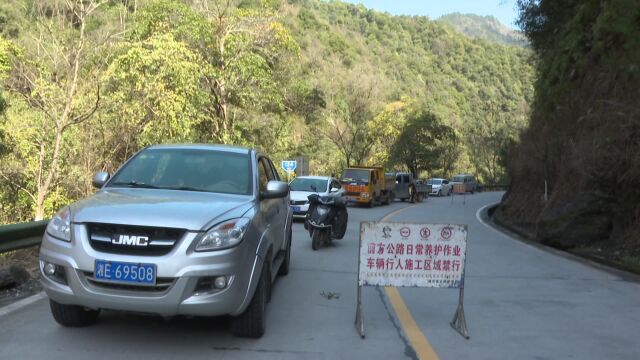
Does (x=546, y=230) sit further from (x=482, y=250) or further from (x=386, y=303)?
(x=386, y=303)

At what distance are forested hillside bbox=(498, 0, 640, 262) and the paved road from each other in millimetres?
3728

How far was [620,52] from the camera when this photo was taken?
1355 cm

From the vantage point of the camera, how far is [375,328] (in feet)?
19.6

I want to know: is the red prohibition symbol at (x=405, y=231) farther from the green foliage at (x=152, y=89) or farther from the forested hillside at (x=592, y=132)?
the green foliage at (x=152, y=89)

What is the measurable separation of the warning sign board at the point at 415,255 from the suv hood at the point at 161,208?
1381mm

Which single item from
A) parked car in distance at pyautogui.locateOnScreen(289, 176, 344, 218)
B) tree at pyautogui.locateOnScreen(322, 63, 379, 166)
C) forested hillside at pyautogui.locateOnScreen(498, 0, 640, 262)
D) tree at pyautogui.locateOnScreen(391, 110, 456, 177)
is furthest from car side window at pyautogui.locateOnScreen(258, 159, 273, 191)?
tree at pyautogui.locateOnScreen(391, 110, 456, 177)

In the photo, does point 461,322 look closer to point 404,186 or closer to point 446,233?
point 446,233

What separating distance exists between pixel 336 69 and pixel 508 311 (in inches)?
2214

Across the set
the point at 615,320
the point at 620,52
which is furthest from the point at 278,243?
the point at 620,52

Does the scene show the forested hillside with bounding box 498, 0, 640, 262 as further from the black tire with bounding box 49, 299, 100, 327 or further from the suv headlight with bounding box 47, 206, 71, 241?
the suv headlight with bounding box 47, 206, 71, 241

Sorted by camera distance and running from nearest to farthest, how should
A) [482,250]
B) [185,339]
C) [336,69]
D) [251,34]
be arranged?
[185,339], [482,250], [251,34], [336,69]

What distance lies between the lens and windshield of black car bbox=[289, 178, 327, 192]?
20.6 meters

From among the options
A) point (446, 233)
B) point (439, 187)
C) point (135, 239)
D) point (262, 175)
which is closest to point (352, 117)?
point (439, 187)

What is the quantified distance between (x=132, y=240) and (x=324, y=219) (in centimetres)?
779
